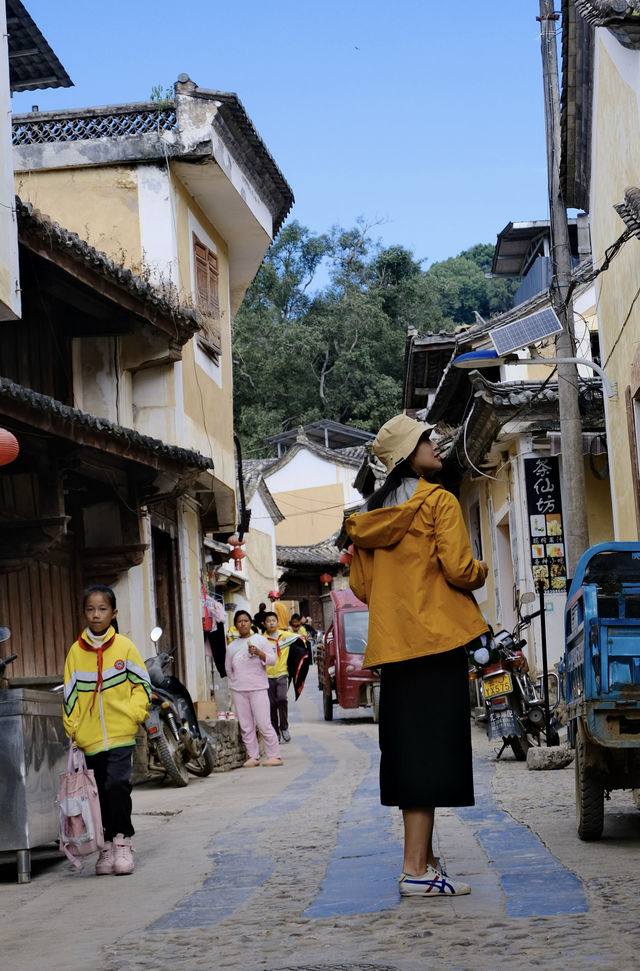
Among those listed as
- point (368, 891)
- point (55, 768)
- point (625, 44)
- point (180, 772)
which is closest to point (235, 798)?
point (180, 772)

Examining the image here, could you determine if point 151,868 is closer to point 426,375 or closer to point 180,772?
point 180,772

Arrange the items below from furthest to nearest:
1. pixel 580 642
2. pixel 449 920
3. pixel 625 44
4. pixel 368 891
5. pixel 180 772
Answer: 1. pixel 180 772
2. pixel 625 44
3. pixel 580 642
4. pixel 368 891
5. pixel 449 920

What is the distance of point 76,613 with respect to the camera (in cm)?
1404

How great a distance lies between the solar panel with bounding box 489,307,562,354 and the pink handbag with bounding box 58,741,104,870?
803 centimetres

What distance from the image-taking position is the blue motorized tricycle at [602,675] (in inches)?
244

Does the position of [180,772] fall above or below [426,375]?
below

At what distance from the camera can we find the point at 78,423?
10.9m

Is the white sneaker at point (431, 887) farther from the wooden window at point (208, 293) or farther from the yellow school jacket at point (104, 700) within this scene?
the wooden window at point (208, 293)

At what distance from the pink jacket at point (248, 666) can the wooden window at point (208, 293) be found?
4.13 meters

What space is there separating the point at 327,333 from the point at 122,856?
1853 inches

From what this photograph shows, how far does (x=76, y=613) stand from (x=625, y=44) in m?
7.92

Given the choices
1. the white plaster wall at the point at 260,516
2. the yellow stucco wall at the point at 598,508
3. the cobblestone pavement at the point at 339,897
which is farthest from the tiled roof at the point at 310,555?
the cobblestone pavement at the point at 339,897

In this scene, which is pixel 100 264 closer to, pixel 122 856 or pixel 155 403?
pixel 155 403

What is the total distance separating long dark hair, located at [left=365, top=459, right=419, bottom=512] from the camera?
18.8 ft
